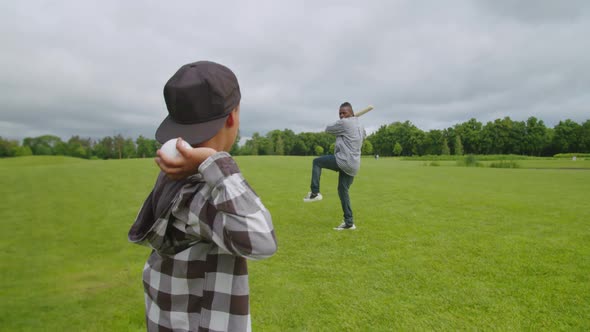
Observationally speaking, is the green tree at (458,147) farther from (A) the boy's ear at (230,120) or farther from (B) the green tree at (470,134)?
(A) the boy's ear at (230,120)

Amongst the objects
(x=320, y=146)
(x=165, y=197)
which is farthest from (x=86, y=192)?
(x=320, y=146)

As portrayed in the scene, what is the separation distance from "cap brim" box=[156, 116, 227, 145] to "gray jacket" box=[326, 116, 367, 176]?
5270mm

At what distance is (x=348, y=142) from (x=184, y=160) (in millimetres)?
5569

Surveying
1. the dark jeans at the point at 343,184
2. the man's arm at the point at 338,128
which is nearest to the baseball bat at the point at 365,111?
the man's arm at the point at 338,128

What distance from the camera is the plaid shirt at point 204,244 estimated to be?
1152mm

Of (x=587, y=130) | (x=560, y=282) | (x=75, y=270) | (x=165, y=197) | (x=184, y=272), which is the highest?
(x=587, y=130)

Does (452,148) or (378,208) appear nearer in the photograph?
(378,208)

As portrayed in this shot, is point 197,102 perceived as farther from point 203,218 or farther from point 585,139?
point 585,139

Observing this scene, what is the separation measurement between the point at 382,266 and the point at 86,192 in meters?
12.5

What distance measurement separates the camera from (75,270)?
5023 millimetres

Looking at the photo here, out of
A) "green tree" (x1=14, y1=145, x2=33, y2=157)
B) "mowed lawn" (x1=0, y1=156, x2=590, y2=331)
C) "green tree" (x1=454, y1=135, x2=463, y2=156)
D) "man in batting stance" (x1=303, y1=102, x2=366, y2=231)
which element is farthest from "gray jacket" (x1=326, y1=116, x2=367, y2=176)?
"green tree" (x1=14, y1=145, x2=33, y2=157)

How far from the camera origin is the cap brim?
1287 millimetres

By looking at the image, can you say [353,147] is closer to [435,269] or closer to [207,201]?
[435,269]

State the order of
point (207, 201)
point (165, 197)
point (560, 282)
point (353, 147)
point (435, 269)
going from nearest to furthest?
point (207, 201), point (165, 197), point (560, 282), point (435, 269), point (353, 147)
